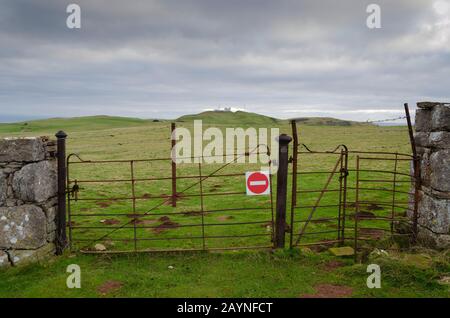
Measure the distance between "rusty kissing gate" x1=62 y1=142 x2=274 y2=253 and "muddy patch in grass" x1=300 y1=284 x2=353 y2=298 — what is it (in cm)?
217

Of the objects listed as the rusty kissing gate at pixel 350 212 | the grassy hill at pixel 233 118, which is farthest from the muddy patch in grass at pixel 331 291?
the grassy hill at pixel 233 118

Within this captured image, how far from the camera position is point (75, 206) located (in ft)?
50.4

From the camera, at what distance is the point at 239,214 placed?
13992 millimetres

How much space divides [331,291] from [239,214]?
6.51 meters

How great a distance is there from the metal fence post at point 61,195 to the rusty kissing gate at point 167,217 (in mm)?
187

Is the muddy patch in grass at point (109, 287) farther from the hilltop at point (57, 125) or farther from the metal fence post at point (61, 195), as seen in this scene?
the hilltop at point (57, 125)

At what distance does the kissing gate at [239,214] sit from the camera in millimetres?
9734

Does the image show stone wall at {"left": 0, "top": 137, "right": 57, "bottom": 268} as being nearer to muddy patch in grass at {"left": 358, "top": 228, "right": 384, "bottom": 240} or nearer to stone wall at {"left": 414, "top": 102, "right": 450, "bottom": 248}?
muddy patch in grass at {"left": 358, "top": 228, "right": 384, "bottom": 240}

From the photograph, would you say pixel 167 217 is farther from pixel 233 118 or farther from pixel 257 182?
pixel 233 118

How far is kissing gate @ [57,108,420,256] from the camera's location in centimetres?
973
